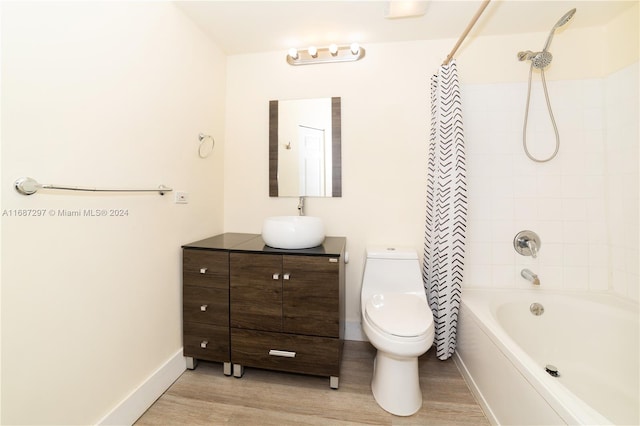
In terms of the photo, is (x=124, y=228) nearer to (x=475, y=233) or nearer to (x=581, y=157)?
(x=475, y=233)

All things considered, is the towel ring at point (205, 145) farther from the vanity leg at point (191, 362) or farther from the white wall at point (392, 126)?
the vanity leg at point (191, 362)

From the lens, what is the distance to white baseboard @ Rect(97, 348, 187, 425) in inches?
46.1

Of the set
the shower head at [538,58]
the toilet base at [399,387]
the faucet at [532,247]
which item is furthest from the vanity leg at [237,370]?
the shower head at [538,58]

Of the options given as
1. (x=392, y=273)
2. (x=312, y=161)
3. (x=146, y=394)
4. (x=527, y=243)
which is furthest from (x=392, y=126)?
(x=146, y=394)

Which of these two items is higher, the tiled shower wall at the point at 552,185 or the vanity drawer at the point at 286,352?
the tiled shower wall at the point at 552,185

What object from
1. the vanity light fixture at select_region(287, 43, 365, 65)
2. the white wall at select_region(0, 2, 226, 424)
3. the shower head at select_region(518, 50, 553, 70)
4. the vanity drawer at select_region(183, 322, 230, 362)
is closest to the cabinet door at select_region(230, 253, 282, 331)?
the vanity drawer at select_region(183, 322, 230, 362)

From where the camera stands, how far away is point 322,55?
191cm

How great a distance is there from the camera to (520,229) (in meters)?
1.79

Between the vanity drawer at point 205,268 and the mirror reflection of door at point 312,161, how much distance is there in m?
0.79

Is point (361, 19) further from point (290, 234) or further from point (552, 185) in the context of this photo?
point (552, 185)

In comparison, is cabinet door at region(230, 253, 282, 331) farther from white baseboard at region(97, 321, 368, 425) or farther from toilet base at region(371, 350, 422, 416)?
toilet base at region(371, 350, 422, 416)

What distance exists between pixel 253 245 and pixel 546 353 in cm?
185

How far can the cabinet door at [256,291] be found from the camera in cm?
147

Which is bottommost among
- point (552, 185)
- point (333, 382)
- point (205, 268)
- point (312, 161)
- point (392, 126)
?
point (333, 382)
